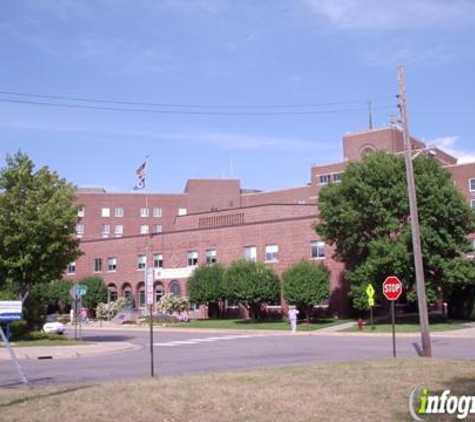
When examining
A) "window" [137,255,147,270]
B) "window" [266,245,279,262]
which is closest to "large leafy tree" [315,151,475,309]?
"window" [266,245,279,262]

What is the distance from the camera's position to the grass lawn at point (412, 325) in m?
39.5

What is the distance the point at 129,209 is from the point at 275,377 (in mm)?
101312

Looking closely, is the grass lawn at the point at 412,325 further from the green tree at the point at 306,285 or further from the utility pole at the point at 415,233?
the utility pole at the point at 415,233

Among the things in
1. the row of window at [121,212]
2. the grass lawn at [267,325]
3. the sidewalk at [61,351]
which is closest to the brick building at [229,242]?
the grass lawn at [267,325]

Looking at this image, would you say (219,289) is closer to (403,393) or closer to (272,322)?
(272,322)

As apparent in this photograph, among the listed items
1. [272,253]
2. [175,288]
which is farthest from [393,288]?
[175,288]

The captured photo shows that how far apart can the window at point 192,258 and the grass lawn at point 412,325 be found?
22666 mm

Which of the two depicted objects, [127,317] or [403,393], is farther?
[127,317]

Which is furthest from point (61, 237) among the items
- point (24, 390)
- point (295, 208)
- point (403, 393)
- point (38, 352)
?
point (295, 208)

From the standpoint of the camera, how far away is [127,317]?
62.1 meters

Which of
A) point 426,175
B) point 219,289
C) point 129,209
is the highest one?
point 129,209

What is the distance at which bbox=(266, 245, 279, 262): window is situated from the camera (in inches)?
2324

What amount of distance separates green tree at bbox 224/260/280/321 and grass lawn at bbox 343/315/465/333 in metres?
9.32

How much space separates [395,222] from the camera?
43.3 metres
